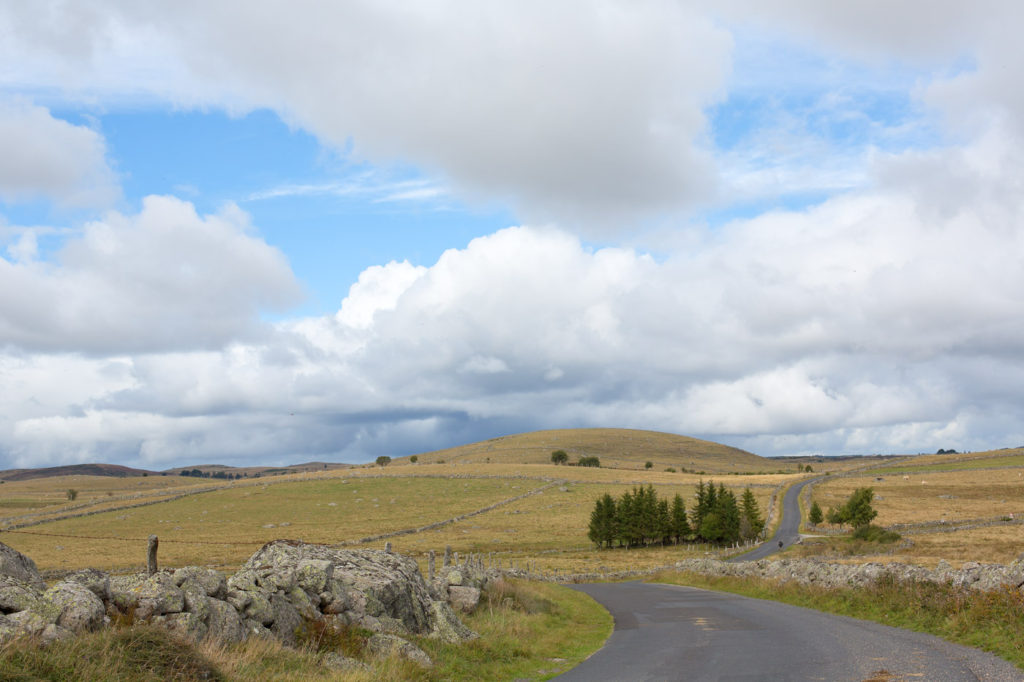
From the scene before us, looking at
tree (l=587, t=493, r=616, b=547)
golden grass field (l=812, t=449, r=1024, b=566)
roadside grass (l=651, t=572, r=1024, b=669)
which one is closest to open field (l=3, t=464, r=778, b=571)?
tree (l=587, t=493, r=616, b=547)

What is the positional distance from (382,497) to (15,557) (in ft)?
426

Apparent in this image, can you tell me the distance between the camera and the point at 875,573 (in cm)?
2655

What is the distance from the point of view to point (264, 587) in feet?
50.5

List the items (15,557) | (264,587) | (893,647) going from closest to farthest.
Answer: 1. (15,557)
2. (264,587)
3. (893,647)

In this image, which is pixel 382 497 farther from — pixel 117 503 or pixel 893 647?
pixel 893 647

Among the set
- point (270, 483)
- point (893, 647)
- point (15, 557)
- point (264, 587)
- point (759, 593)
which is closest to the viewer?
point (15, 557)

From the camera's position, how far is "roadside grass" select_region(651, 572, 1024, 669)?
16.8 meters

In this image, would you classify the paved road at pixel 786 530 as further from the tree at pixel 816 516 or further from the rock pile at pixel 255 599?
the rock pile at pixel 255 599

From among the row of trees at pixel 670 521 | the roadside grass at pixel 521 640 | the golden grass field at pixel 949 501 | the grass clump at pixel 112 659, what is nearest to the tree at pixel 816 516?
the golden grass field at pixel 949 501

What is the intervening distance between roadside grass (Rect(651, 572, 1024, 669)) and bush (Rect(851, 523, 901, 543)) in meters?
54.2

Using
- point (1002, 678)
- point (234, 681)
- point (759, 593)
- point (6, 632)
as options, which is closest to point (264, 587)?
point (234, 681)

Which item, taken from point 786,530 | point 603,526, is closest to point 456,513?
point 603,526

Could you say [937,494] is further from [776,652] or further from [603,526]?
[776,652]

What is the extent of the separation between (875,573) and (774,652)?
11.9 meters
